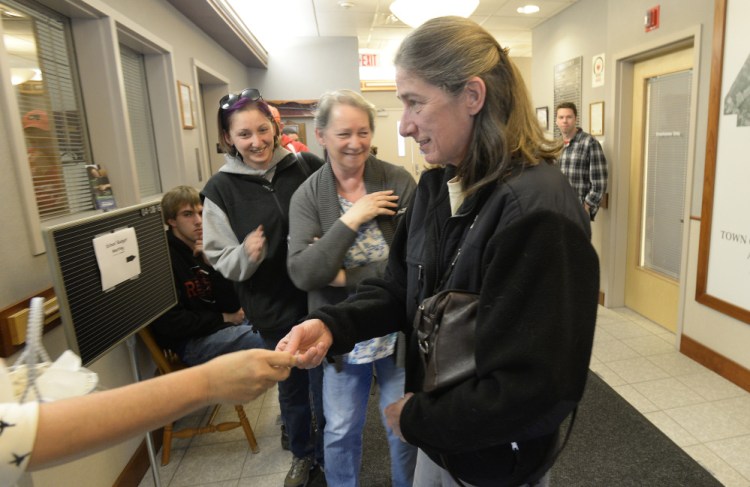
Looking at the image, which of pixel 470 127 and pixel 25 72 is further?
pixel 25 72

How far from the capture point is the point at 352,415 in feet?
5.34

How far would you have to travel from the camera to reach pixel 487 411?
78cm

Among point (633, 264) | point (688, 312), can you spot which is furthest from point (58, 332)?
point (633, 264)

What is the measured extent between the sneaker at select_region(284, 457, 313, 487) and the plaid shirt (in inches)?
120

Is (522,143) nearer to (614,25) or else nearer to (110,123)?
(110,123)

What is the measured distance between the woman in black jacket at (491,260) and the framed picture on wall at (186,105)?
118 inches

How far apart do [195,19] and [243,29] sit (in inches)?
29.4

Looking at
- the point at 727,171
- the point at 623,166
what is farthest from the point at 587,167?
the point at 727,171

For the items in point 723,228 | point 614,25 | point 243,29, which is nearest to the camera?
point 723,228

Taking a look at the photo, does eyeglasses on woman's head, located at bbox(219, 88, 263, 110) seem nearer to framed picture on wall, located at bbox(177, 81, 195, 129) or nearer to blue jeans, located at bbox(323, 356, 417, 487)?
blue jeans, located at bbox(323, 356, 417, 487)

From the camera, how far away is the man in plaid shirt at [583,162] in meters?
3.89

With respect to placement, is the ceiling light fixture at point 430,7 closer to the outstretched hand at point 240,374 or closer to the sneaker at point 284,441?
the sneaker at point 284,441

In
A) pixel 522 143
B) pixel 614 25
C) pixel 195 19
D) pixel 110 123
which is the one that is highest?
pixel 195 19

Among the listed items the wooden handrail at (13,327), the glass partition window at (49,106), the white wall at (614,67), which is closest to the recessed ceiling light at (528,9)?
the white wall at (614,67)
